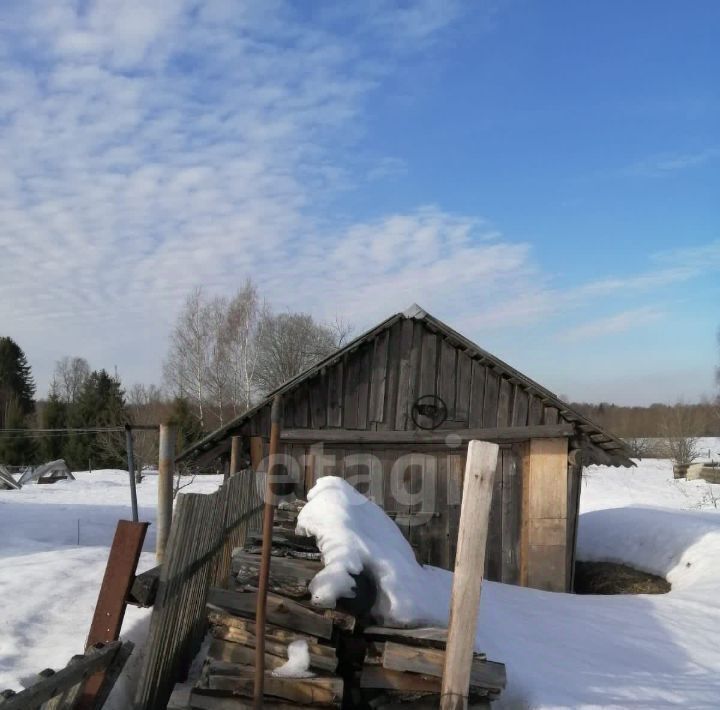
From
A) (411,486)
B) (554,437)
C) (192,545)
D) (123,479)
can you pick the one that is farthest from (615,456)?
(123,479)

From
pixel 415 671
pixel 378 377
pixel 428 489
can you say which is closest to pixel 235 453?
pixel 378 377

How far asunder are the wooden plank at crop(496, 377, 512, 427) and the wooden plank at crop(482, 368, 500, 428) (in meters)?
0.04

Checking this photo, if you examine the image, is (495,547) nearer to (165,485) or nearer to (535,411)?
(535,411)

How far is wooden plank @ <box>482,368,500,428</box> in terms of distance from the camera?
32.7 feet

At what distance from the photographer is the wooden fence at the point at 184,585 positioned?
4.11 m

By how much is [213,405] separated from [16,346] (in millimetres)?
25414

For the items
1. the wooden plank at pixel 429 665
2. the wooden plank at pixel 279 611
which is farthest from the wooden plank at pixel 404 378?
the wooden plank at pixel 429 665

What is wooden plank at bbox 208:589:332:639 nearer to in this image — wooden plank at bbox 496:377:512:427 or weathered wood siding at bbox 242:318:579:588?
weathered wood siding at bbox 242:318:579:588

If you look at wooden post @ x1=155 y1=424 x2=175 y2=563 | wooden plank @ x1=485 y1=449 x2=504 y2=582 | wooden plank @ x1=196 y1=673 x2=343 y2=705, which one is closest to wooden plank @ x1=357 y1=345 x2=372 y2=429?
wooden plank @ x1=485 y1=449 x2=504 y2=582

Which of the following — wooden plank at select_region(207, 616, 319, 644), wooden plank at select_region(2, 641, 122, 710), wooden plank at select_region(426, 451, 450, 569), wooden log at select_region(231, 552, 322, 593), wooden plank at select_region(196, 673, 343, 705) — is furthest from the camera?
wooden plank at select_region(426, 451, 450, 569)

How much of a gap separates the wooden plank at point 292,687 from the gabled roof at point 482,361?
5441 mm

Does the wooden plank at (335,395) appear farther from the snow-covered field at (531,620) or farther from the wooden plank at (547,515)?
the snow-covered field at (531,620)

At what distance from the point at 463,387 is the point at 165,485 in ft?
14.5

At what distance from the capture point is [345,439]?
10.2 meters
